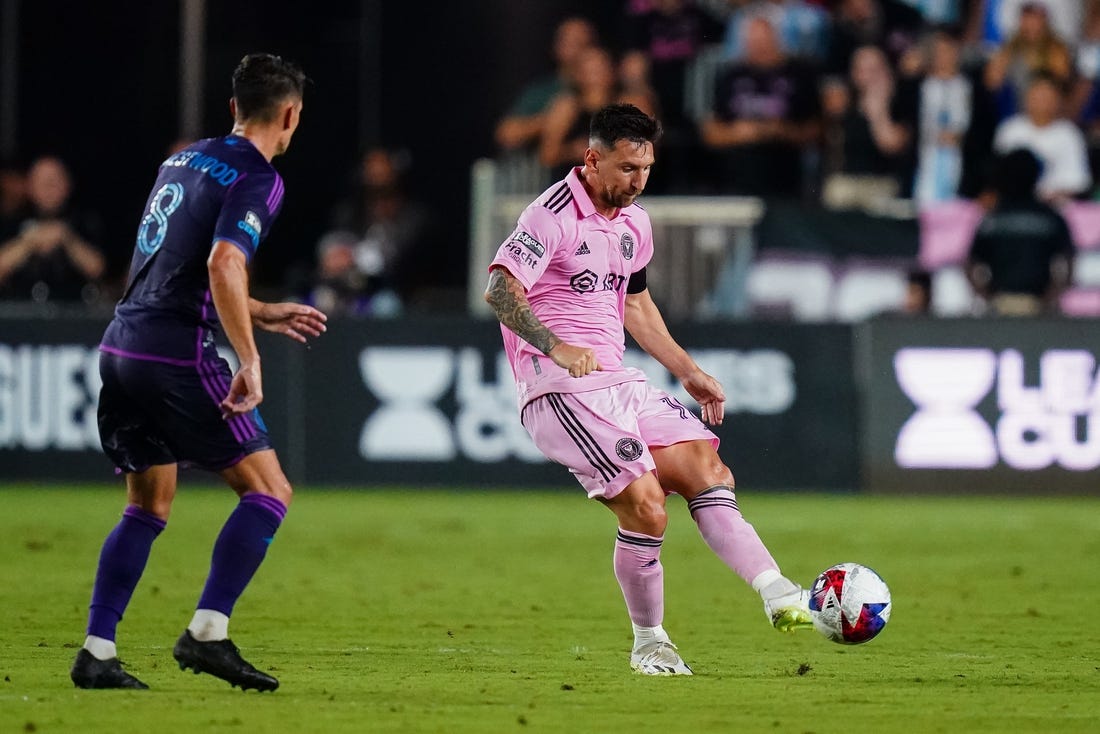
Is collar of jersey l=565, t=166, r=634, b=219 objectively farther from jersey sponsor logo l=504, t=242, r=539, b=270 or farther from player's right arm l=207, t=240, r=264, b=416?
player's right arm l=207, t=240, r=264, b=416

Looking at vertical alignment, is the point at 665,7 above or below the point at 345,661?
above

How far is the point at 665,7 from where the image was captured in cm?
1844

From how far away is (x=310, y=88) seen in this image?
1948 cm

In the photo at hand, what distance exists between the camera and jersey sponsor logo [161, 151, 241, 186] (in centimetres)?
693

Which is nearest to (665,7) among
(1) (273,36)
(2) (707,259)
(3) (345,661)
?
(2) (707,259)

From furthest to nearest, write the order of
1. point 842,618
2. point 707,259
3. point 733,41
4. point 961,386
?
point 733,41 < point 707,259 < point 961,386 < point 842,618

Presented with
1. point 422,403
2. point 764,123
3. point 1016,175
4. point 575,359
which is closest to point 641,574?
point 575,359

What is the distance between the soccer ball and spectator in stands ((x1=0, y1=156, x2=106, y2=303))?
10425 mm

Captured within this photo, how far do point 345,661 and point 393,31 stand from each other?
1244 centimetres

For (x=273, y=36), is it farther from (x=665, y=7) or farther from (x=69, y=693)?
(x=69, y=693)

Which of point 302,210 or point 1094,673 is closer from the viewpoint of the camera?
point 1094,673

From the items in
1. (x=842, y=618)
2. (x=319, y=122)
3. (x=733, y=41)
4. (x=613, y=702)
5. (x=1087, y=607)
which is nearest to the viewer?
(x=613, y=702)

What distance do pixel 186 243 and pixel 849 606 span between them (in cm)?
280

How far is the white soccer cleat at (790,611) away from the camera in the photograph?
24.0 ft
